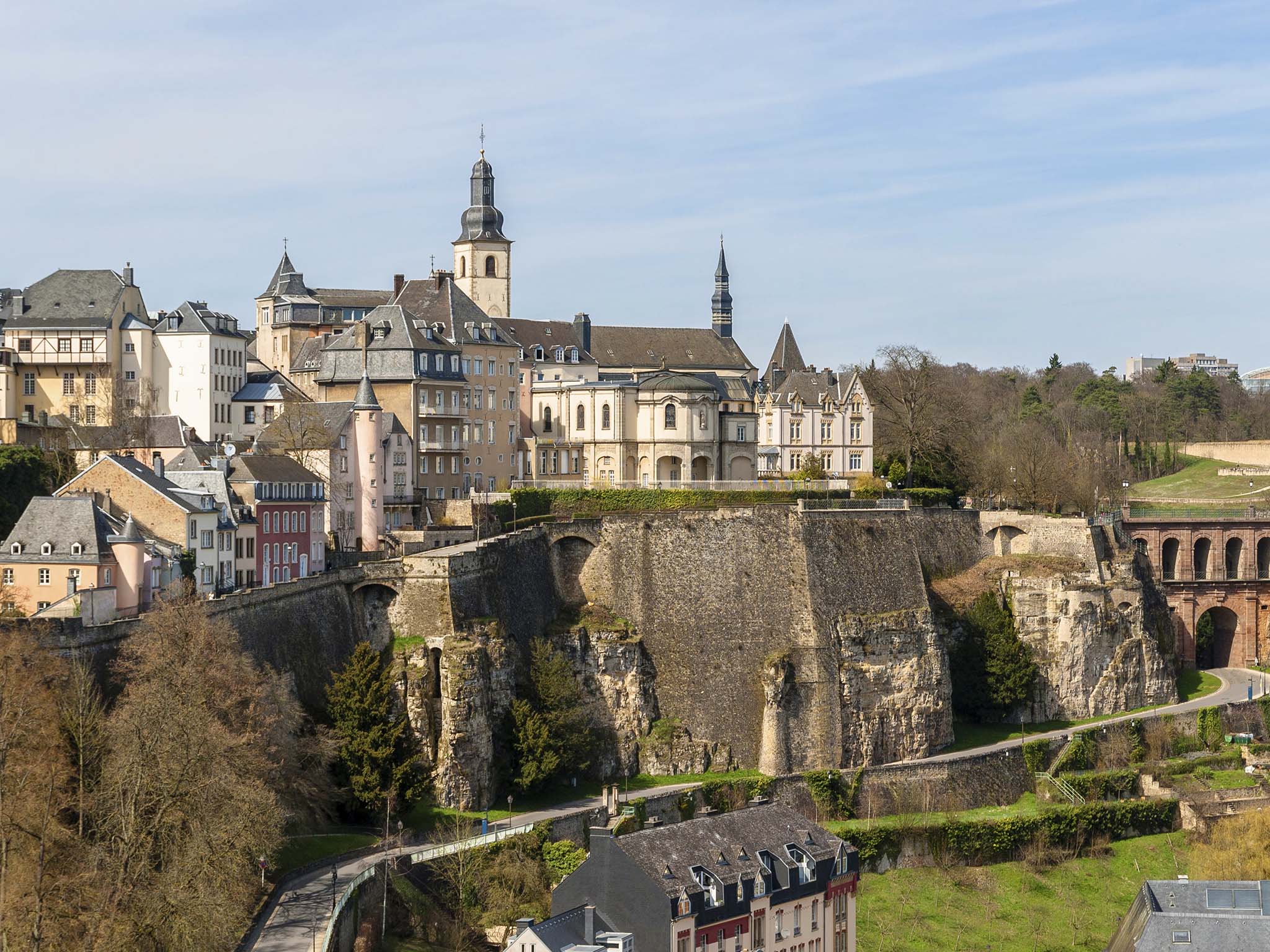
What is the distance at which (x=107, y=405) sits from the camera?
2906 inches

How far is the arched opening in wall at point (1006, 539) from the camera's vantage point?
82562mm

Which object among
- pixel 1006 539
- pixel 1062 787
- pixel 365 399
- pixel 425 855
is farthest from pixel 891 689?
pixel 425 855

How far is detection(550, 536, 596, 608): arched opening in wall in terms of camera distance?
72.6 m

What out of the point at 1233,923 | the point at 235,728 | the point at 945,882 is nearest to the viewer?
the point at 1233,923

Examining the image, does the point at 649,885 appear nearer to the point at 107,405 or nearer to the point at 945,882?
the point at 945,882

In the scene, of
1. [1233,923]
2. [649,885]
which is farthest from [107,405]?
[1233,923]

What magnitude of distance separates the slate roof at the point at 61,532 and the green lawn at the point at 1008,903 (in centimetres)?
2589

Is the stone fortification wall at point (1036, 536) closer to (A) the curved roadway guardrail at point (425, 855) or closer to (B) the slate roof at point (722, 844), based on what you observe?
(B) the slate roof at point (722, 844)

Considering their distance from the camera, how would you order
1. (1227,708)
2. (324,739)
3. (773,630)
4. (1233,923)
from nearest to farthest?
(1233,923)
(324,739)
(773,630)
(1227,708)

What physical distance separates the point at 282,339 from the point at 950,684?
116 ft

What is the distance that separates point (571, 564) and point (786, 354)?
3665cm

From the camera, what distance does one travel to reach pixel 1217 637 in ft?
313

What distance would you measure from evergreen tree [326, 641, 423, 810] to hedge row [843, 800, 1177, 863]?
15.8 metres

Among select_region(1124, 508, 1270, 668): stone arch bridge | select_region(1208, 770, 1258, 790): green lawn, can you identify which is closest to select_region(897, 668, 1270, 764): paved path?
select_region(1124, 508, 1270, 668): stone arch bridge
